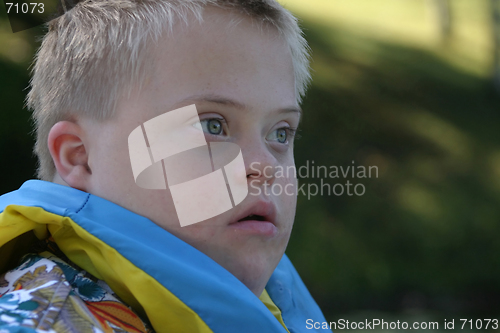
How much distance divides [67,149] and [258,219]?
0.29 metres

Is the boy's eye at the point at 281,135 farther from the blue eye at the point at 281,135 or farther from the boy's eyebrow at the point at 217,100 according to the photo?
the boy's eyebrow at the point at 217,100

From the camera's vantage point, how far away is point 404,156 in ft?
7.88

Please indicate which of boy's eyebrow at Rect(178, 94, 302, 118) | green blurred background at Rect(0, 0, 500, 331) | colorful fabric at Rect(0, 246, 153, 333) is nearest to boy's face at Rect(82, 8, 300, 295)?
boy's eyebrow at Rect(178, 94, 302, 118)

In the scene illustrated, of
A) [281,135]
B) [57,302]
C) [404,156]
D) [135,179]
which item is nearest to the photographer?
[57,302]

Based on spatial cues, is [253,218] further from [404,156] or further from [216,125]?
[404,156]

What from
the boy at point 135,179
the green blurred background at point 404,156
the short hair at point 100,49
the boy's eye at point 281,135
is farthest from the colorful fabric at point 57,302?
the green blurred background at point 404,156

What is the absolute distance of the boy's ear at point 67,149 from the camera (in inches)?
26.7

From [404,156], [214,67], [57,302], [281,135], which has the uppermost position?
[214,67]

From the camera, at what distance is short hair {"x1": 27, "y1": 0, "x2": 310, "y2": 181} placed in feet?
2.24

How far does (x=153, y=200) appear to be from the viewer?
2.08 ft

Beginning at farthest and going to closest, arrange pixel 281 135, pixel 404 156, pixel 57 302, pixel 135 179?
pixel 404 156 → pixel 281 135 → pixel 135 179 → pixel 57 302

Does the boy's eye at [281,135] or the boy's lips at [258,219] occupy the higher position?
the boy's eye at [281,135]

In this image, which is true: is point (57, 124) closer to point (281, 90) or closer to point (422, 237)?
point (281, 90)

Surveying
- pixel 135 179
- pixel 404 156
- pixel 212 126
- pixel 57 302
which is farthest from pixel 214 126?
pixel 404 156
